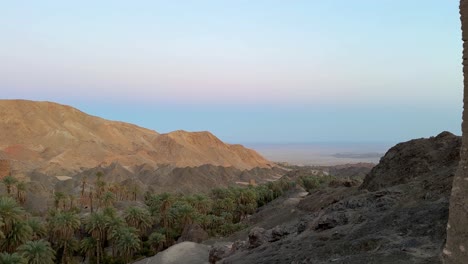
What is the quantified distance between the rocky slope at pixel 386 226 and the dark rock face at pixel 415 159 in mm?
45

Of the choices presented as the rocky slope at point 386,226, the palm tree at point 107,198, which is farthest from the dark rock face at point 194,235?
the palm tree at point 107,198

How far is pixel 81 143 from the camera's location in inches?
6009

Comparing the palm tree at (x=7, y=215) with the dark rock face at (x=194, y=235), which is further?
the dark rock face at (x=194, y=235)

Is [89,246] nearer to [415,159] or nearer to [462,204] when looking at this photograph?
[415,159]

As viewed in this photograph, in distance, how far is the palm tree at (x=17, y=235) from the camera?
3598cm

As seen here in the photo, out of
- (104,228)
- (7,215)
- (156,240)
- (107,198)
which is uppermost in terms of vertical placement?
(7,215)

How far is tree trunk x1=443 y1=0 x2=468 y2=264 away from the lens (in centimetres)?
923

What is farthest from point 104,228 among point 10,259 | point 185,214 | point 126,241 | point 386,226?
point 386,226

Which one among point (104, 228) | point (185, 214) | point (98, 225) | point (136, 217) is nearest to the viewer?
point (98, 225)

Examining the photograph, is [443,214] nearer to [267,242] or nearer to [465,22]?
[465,22]

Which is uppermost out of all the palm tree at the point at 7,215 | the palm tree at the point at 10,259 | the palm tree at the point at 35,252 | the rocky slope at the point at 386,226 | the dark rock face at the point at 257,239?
the rocky slope at the point at 386,226

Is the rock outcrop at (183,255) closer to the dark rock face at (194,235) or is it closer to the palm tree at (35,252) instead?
the dark rock face at (194,235)

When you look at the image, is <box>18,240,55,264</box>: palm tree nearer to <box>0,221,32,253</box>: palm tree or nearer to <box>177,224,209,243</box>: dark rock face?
<box>0,221,32,253</box>: palm tree

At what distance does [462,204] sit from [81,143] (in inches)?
6063
